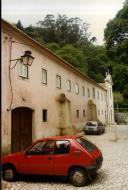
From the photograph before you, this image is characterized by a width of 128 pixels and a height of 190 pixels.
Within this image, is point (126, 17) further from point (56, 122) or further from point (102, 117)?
point (102, 117)

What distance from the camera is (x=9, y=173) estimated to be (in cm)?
1025

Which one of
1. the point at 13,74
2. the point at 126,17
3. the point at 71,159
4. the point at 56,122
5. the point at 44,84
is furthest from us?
the point at 126,17

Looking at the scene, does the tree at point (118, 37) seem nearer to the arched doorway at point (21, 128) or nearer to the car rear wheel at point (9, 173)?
the arched doorway at point (21, 128)

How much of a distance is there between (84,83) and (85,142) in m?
24.5

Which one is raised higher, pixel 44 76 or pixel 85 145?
pixel 44 76

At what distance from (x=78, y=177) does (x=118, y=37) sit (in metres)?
22.3

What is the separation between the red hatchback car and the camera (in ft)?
30.8

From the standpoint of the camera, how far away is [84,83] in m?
34.7

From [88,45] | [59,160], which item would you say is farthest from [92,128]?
[88,45]

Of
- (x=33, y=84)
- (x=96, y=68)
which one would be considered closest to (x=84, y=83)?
(x=33, y=84)

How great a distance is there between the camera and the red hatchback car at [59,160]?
30.8 feet

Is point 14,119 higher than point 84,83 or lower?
lower

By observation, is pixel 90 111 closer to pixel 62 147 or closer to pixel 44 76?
pixel 44 76

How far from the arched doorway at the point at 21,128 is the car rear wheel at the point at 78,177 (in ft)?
20.8
